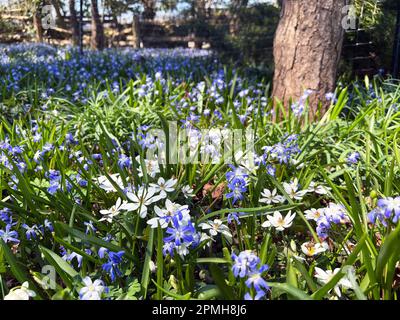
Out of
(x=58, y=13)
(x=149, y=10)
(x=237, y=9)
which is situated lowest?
(x=237, y=9)

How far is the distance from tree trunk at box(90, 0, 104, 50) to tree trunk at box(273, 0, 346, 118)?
727 centimetres

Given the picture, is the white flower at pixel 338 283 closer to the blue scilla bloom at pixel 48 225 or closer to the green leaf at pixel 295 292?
the green leaf at pixel 295 292

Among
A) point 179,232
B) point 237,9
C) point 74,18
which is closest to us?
point 179,232

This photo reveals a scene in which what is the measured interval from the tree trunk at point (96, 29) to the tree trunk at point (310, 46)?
286 inches

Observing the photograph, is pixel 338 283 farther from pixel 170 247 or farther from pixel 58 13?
pixel 58 13

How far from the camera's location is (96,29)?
33.2 feet

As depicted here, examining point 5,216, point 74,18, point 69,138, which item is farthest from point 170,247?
point 74,18

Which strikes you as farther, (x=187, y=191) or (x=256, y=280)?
(x=187, y=191)

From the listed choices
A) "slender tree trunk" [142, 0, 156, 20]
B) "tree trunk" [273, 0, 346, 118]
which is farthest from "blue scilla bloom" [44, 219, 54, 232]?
"slender tree trunk" [142, 0, 156, 20]

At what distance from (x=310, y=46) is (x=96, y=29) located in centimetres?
813

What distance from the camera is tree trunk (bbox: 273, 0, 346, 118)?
3125 millimetres

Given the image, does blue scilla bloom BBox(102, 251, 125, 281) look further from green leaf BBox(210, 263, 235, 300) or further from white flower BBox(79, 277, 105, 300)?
green leaf BBox(210, 263, 235, 300)
